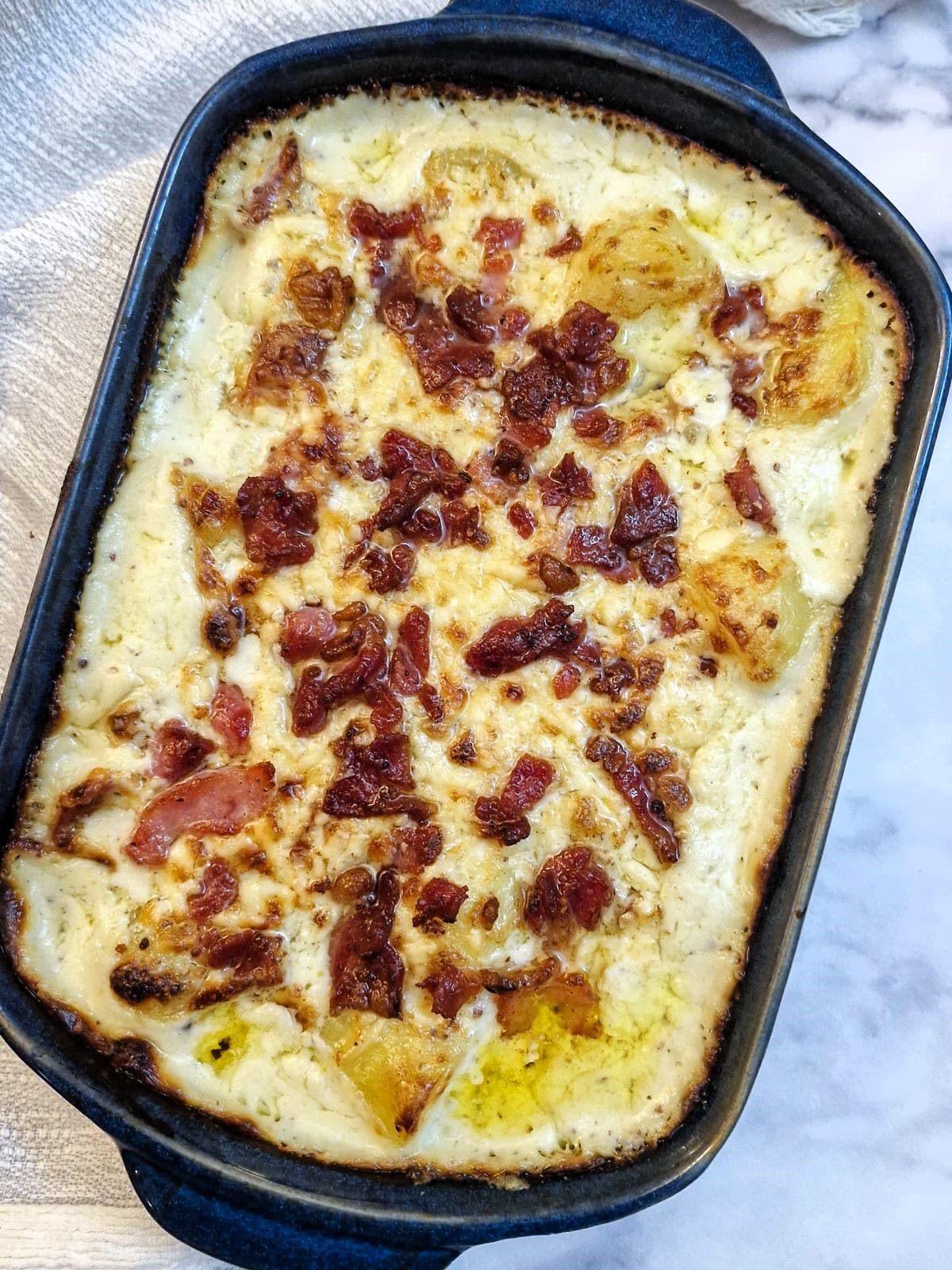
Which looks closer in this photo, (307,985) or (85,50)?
(307,985)

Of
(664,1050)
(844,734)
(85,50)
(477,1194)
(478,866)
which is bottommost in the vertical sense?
(477,1194)

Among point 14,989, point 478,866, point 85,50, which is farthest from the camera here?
point 85,50

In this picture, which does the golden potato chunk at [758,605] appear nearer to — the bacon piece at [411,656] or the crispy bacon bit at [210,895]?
the bacon piece at [411,656]

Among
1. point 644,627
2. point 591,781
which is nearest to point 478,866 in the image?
point 591,781

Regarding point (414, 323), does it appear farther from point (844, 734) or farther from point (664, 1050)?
point (664, 1050)

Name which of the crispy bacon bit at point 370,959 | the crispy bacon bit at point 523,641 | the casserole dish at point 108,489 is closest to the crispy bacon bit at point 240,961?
the crispy bacon bit at point 370,959

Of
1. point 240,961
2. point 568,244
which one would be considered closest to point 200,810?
point 240,961

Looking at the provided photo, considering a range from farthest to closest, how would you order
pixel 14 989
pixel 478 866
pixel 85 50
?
1. pixel 85 50
2. pixel 478 866
3. pixel 14 989
